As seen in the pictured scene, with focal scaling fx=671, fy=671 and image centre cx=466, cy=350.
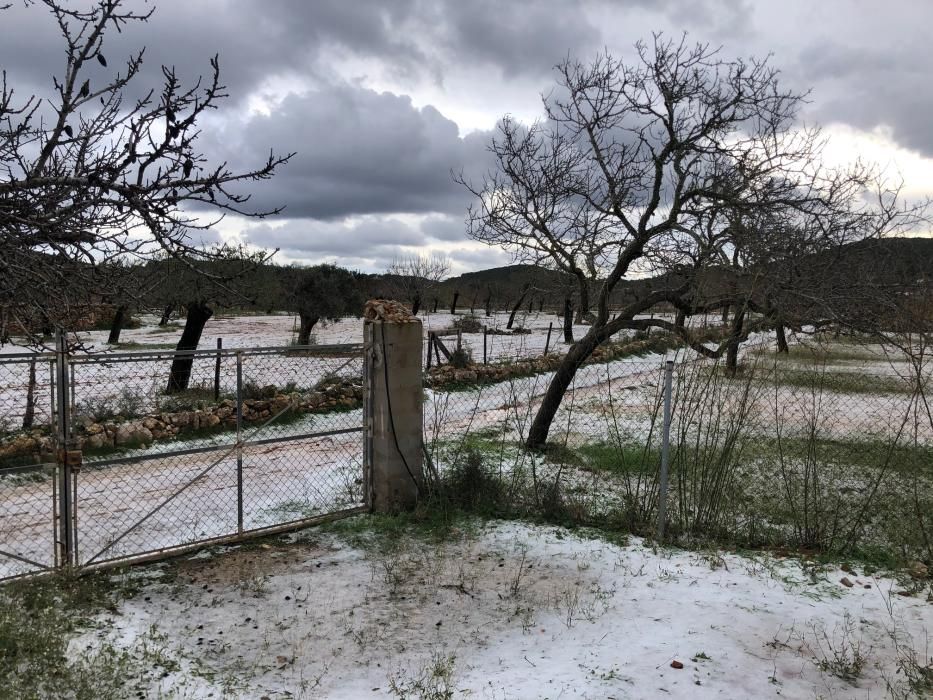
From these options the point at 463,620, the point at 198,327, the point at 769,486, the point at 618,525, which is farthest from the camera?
the point at 198,327

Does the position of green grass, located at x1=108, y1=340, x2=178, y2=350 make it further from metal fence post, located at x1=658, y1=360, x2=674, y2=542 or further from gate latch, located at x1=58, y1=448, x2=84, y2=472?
metal fence post, located at x1=658, y1=360, x2=674, y2=542

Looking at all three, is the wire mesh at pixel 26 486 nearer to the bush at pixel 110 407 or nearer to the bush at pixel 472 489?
the bush at pixel 110 407

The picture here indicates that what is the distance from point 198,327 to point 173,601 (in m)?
12.4

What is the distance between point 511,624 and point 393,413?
8.85ft

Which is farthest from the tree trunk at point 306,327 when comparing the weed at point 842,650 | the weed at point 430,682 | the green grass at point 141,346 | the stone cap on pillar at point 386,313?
the weed at point 842,650

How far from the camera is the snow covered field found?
3.81 metres

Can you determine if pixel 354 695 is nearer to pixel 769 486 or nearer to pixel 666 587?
pixel 666 587

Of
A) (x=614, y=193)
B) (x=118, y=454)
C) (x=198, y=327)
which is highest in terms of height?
(x=614, y=193)

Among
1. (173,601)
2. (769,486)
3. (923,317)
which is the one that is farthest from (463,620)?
(769,486)

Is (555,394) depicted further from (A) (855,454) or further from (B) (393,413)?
(A) (855,454)

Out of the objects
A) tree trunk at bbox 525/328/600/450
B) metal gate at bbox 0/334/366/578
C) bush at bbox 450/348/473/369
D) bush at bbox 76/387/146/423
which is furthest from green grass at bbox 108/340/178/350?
tree trunk at bbox 525/328/600/450

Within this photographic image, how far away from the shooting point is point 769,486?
8.30 meters

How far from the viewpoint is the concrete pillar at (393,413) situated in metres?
6.73

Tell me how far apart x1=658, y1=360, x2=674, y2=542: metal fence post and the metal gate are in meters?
2.93
